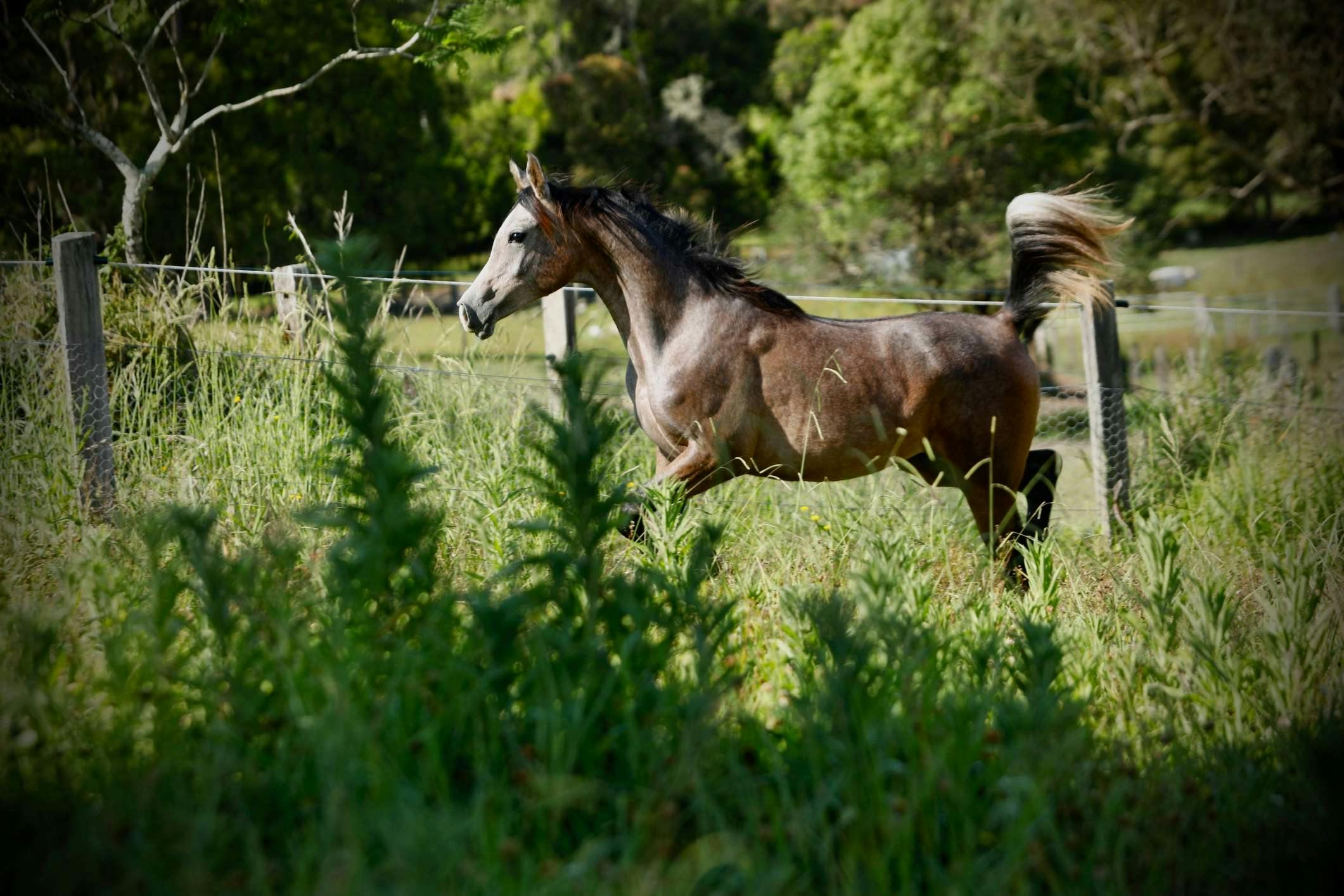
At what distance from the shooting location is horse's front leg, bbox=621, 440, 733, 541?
498 centimetres

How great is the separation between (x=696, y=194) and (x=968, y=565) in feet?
93.4

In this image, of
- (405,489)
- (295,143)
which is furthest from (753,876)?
(295,143)

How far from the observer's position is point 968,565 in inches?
214

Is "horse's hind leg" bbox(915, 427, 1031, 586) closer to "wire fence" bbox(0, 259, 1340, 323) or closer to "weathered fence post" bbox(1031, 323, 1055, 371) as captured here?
"wire fence" bbox(0, 259, 1340, 323)

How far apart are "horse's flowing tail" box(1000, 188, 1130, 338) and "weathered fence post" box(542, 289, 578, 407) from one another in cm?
249

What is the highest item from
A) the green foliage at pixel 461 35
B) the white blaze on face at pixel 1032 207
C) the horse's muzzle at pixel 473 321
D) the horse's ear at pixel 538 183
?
the green foliage at pixel 461 35

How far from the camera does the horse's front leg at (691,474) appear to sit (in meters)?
4.98

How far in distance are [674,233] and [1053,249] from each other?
6.12ft

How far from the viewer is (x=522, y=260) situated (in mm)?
5094

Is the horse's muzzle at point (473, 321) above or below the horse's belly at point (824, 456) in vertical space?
above

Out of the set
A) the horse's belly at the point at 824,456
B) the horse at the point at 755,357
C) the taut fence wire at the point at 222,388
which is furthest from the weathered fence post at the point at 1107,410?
the horse's belly at the point at 824,456

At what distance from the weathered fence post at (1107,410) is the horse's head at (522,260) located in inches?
139

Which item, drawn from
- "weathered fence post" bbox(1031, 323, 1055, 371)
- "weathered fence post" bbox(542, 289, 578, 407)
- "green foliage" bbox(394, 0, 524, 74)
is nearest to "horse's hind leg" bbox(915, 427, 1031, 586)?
"weathered fence post" bbox(542, 289, 578, 407)

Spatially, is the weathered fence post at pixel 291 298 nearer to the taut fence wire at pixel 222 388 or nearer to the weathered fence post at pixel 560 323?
the taut fence wire at pixel 222 388
